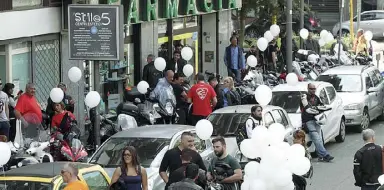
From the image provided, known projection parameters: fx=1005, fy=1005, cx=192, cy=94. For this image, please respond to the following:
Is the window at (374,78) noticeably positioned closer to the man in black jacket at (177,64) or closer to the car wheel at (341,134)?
the car wheel at (341,134)

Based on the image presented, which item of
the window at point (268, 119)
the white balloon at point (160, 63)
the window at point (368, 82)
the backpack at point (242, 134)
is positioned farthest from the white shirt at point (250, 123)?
the window at point (368, 82)

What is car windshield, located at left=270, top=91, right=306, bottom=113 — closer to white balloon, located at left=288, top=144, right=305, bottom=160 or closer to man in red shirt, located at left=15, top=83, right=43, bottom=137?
man in red shirt, located at left=15, top=83, right=43, bottom=137

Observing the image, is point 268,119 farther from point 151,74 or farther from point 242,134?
point 151,74

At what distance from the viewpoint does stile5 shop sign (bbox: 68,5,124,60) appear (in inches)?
721

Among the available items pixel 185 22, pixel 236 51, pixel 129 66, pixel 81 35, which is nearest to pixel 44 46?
pixel 81 35

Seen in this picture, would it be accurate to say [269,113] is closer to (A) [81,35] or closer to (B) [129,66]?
(A) [81,35]

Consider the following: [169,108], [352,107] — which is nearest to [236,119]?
[169,108]

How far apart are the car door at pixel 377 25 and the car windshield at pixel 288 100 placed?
89.0 feet

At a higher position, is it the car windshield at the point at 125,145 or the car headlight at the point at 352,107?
the car headlight at the point at 352,107

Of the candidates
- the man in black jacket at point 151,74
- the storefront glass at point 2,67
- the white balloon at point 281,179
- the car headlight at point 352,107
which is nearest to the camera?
the white balloon at point 281,179

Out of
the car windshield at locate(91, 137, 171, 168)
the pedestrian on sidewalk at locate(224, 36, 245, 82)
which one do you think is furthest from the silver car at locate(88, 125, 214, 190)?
the pedestrian on sidewalk at locate(224, 36, 245, 82)

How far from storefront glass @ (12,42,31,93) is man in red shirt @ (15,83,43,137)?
1944mm

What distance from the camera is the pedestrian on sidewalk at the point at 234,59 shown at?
27891mm

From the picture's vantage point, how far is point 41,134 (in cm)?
1750
